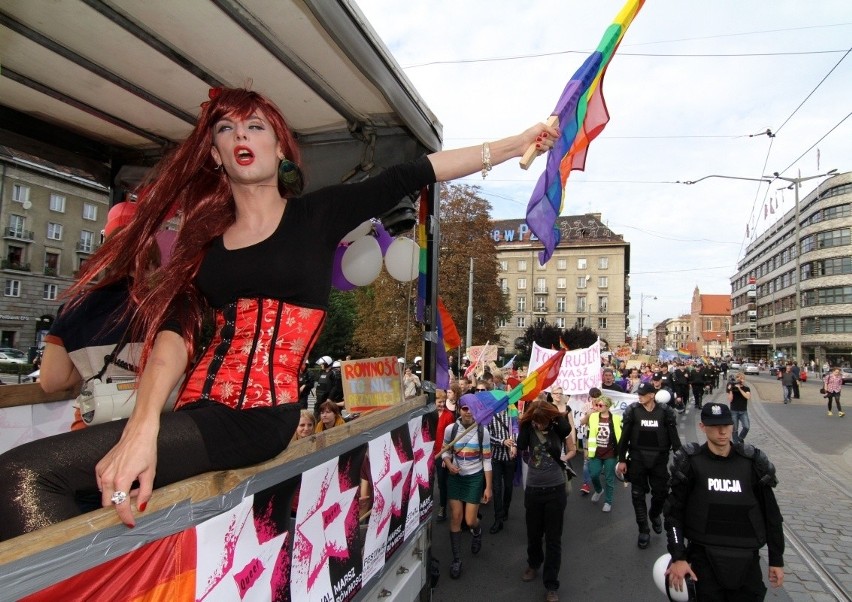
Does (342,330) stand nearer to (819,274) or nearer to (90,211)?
(90,211)

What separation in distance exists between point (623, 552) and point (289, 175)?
6066 mm

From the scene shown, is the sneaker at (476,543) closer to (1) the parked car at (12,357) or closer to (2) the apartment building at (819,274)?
(1) the parked car at (12,357)

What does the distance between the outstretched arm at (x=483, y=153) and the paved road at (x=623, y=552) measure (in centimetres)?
451

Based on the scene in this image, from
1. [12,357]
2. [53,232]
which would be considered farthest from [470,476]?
[12,357]

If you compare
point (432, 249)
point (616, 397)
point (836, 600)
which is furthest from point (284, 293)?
point (616, 397)

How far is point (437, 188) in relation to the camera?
11.6ft

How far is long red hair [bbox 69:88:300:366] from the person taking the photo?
5.35 feet

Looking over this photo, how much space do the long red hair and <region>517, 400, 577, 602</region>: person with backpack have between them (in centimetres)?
453

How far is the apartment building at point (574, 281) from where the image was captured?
76000mm

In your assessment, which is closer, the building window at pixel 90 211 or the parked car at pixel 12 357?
the building window at pixel 90 211

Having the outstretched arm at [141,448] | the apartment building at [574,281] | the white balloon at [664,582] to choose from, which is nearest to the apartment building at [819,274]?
the apartment building at [574,281]

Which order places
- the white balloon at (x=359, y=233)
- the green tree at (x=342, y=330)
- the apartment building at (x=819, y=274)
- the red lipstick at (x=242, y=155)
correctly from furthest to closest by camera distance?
the apartment building at (x=819, y=274) → the green tree at (x=342, y=330) → the white balloon at (x=359, y=233) → the red lipstick at (x=242, y=155)

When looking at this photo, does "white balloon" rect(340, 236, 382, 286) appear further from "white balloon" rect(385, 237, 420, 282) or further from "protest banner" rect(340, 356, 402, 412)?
"protest banner" rect(340, 356, 402, 412)

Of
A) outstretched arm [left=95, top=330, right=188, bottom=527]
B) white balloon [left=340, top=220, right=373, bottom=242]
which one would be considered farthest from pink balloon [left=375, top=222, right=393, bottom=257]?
outstretched arm [left=95, top=330, right=188, bottom=527]
